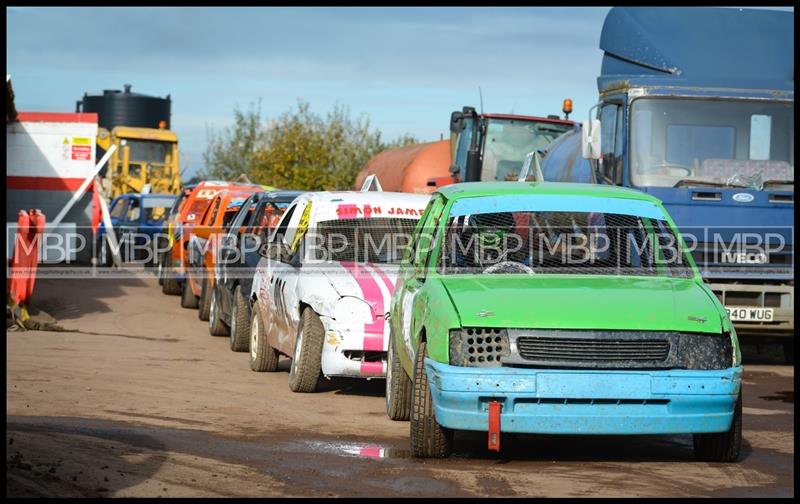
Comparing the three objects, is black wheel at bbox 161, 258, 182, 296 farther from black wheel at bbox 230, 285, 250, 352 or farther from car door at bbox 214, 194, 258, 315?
black wheel at bbox 230, 285, 250, 352

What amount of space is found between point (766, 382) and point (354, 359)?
15.5 ft

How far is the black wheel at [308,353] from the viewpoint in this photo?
36.1 feet

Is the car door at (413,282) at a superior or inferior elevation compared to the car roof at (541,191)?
inferior

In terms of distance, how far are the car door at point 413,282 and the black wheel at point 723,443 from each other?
5.99 ft

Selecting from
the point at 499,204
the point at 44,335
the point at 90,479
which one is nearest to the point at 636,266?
the point at 499,204

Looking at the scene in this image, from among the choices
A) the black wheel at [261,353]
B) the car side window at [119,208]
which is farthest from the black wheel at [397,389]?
the car side window at [119,208]

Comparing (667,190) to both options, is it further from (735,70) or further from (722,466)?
(722,466)

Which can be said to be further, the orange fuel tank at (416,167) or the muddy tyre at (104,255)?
the muddy tyre at (104,255)

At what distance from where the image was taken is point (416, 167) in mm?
25203

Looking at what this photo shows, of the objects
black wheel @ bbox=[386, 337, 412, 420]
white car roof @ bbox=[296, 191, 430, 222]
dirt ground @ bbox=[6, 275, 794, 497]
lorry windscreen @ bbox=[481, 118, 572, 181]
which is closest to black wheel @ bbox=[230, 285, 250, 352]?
dirt ground @ bbox=[6, 275, 794, 497]

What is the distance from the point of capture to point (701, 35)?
586 inches

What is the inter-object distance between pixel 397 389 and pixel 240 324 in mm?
5573

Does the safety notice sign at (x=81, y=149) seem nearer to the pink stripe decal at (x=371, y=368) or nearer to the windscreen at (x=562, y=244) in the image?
the pink stripe decal at (x=371, y=368)

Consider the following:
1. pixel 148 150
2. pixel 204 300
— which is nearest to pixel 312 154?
pixel 148 150
